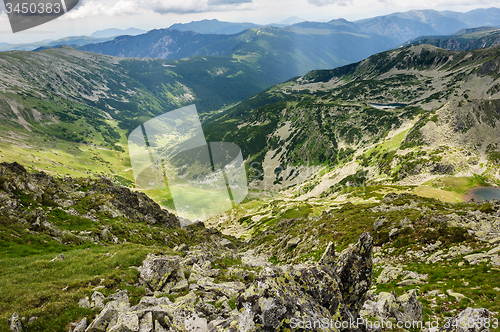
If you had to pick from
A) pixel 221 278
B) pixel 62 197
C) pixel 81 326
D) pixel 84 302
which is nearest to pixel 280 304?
pixel 81 326

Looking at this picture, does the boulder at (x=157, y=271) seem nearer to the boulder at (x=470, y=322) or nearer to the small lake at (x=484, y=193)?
the boulder at (x=470, y=322)

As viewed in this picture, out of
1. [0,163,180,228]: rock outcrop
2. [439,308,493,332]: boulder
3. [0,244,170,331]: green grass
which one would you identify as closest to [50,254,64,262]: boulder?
[0,244,170,331]: green grass

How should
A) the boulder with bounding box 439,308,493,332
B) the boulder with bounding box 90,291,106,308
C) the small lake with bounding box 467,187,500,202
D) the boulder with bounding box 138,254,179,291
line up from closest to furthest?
1. the boulder with bounding box 439,308,493,332
2. the boulder with bounding box 90,291,106,308
3. the boulder with bounding box 138,254,179,291
4. the small lake with bounding box 467,187,500,202

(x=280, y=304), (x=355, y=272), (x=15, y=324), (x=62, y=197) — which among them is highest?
(x=280, y=304)

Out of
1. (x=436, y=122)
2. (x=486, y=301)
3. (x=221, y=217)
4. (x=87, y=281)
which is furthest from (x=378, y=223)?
(x=436, y=122)

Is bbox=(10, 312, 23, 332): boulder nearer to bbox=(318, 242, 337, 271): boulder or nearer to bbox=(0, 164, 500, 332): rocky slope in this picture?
bbox=(0, 164, 500, 332): rocky slope

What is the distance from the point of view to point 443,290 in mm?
21906

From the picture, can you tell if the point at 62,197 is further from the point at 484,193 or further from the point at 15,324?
the point at 484,193

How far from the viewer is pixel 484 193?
101812mm

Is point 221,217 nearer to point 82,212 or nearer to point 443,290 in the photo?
point 82,212

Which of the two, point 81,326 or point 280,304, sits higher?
point 280,304

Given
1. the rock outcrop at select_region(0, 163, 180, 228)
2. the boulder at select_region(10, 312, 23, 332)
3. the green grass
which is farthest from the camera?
the rock outcrop at select_region(0, 163, 180, 228)

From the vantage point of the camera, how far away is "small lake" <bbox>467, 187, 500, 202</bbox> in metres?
97.6

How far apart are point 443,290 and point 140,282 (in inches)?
1093
